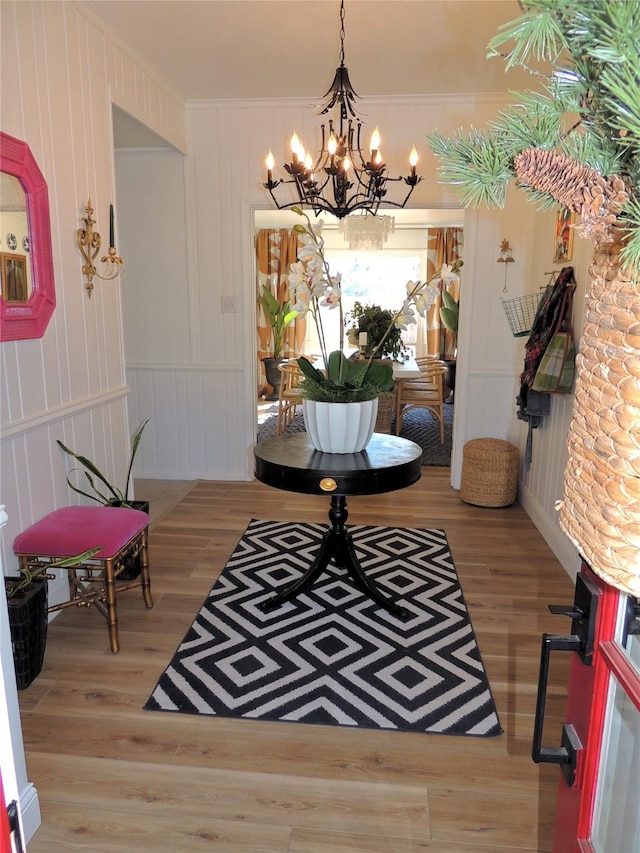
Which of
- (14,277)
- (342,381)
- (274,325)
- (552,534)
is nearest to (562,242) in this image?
(552,534)

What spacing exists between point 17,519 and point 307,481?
1149mm

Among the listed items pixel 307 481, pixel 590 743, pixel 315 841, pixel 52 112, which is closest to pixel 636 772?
pixel 590 743

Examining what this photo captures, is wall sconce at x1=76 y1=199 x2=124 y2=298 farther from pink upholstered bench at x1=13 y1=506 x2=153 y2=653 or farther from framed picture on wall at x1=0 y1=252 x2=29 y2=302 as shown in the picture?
pink upholstered bench at x1=13 y1=506 x2=153 y2=653

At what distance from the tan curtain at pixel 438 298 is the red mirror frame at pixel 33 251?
251 inches

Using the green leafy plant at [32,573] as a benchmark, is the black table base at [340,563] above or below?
below

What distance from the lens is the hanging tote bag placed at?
3.12 m

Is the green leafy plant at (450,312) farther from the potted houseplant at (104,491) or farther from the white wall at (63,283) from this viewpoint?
the potted houseplant at (104,491)

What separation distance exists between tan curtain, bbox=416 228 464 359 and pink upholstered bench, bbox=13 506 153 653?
6516 mm

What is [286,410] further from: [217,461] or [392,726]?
[392,726]

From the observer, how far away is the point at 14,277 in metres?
2.23

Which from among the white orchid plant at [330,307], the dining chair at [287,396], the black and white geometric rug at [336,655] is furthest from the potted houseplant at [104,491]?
the dining chair at [287,396]

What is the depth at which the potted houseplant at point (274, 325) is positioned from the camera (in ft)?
26.7

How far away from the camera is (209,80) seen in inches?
146

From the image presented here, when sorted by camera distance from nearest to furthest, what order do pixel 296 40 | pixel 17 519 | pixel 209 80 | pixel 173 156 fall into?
1. pixel 17 519
2. pixel 296 40
3. pixel 209 80
4. pixel 173 156
